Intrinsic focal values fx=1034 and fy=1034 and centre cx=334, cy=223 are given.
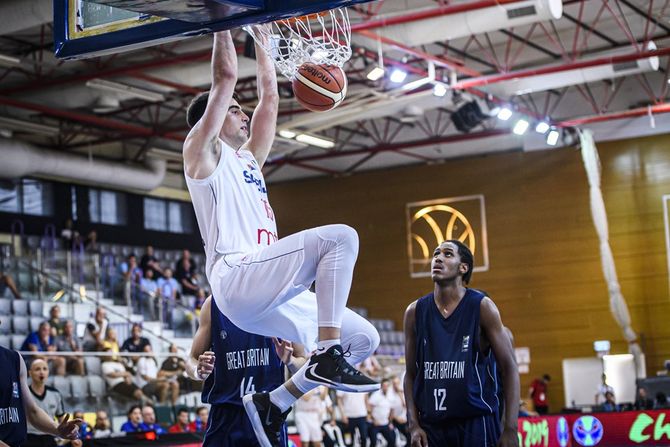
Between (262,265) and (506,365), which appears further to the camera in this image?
(506,365)

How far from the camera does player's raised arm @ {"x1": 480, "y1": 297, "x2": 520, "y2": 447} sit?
6555mm

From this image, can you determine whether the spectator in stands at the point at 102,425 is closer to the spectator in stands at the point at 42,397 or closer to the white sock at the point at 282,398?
the spectator in stands at the point at 42,397

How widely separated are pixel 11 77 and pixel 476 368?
60.8 feet

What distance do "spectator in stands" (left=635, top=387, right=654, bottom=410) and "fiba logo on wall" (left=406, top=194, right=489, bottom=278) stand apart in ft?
27.4

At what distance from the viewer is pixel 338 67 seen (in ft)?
21.8

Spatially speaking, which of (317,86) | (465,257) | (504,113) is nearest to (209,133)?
(317,86)

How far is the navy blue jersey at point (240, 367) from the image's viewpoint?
633 cm

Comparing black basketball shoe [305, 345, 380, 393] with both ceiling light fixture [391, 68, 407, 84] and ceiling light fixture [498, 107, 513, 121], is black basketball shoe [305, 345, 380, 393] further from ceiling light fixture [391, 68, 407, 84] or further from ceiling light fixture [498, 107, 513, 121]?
ceiling light fixture [498, 107, 513, 121]

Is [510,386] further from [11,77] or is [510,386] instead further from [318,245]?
[11,77]

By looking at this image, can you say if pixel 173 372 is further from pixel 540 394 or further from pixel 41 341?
pixel 540 394

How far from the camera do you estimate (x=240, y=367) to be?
6363 millimetres

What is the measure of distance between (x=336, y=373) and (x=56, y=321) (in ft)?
47.0

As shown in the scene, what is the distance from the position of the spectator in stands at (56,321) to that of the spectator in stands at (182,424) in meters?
3.19

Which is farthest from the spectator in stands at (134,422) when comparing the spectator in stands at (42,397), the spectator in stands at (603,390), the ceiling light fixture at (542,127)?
the ceiling light fixture at (542,127)
